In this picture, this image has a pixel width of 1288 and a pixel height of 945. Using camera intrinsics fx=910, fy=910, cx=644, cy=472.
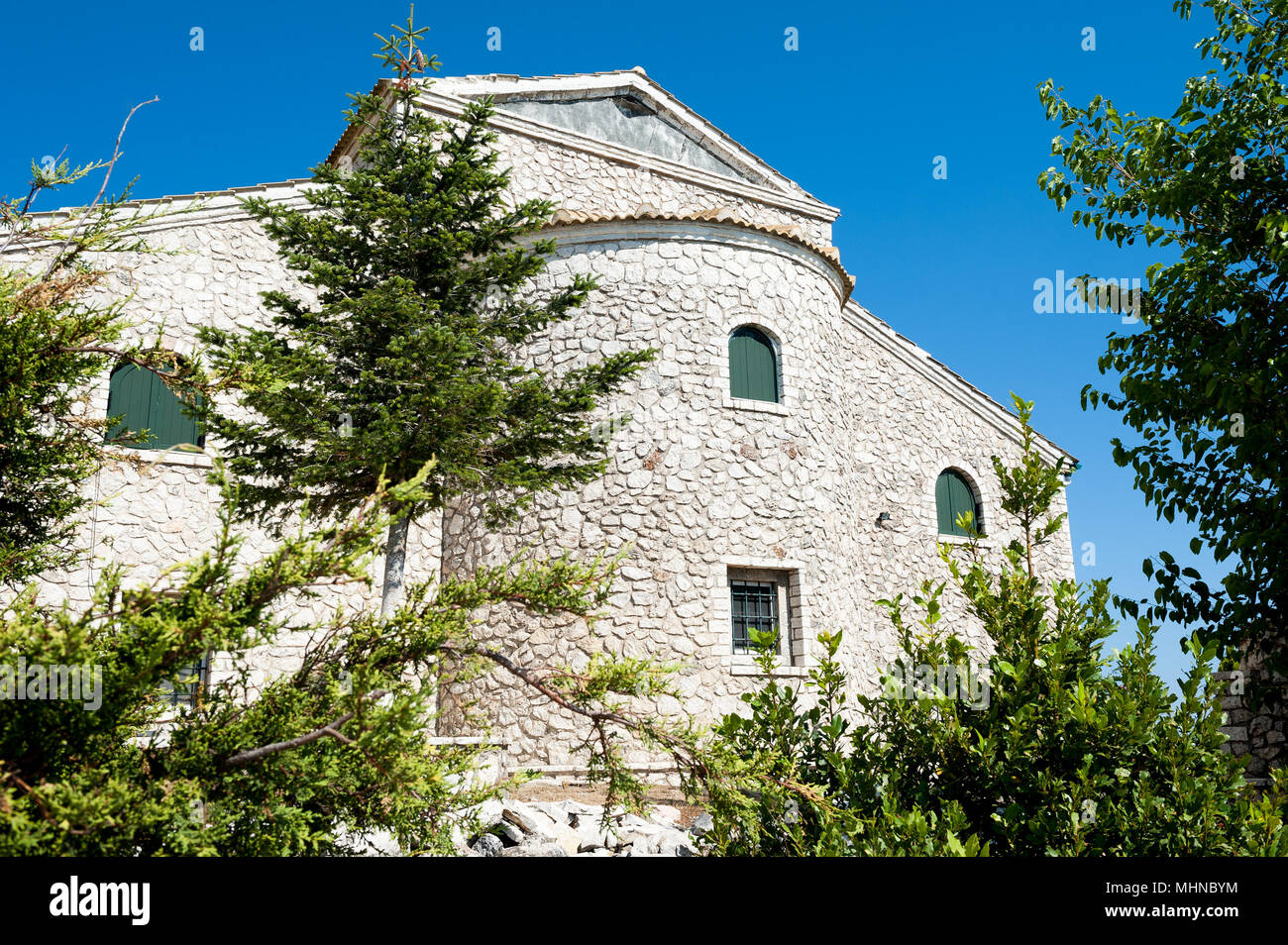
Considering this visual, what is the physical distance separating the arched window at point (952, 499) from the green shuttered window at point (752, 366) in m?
5.63

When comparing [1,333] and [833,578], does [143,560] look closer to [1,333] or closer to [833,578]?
[1,333]

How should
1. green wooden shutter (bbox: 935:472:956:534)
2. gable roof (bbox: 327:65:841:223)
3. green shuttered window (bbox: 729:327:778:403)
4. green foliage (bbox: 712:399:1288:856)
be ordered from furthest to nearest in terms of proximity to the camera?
green wooden shutter (bbox: 935:472:956:534) → gable roof (bbox: 327:65:841:223) → green shuttered window (bbox: 729:327:778:403) → green foliage (bbox: 712:399:1288:856)

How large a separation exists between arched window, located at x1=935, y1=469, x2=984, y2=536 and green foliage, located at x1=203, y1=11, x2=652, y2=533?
9450mm

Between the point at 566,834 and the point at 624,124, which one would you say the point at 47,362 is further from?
the point at 624,124

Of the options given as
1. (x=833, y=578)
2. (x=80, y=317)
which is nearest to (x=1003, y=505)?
(x=80, y=317)

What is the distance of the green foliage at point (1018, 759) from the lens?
13.2 ft

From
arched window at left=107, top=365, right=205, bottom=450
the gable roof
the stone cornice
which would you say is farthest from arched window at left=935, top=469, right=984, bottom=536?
arched window at left=107, top=365, right=205, bottom=450

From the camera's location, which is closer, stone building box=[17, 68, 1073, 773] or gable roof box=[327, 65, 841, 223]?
stone building box=[17, 68, 1073, 773]

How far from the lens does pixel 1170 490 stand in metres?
8.52

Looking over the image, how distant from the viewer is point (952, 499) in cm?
1716

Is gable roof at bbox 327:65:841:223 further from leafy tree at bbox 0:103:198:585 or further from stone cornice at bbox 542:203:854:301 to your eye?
leafy tree at bbox 0:103:198:585

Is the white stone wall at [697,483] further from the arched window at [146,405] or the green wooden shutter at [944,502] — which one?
the arched window at [146,405]

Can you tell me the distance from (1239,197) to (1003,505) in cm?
587

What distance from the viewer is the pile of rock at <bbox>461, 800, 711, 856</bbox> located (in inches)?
306
